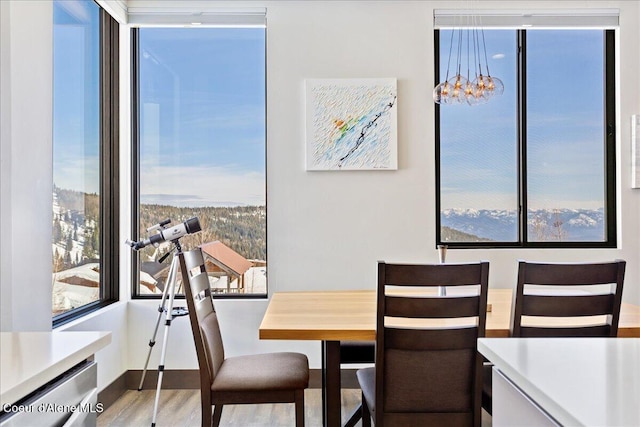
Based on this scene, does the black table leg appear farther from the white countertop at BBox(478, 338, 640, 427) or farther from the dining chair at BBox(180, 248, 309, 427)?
the white countertop at BBox(478, 338, 640, 427)

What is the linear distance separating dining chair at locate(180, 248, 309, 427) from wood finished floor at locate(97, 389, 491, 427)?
0.70 m

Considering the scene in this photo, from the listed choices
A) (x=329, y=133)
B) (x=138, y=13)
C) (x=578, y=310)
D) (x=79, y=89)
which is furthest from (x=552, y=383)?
(x=138, y=13)

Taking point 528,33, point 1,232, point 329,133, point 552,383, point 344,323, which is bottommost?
point 344,323

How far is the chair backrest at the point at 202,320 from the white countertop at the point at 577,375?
1.24 metres

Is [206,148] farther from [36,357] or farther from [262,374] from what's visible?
[36,357]

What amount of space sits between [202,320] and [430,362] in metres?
1.02

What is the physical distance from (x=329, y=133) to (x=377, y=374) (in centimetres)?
190

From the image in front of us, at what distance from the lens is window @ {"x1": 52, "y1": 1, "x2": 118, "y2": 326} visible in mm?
2518

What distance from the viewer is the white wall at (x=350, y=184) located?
128 inches

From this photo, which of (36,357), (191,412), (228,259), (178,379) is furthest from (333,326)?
(178,379)

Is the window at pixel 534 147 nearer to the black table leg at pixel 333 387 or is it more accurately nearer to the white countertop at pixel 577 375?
the black table leg at pixel 333 387

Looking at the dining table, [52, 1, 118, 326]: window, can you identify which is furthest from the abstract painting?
[52, 1, 118, 326]: window

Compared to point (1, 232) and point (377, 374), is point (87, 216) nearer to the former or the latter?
point (1, 232)

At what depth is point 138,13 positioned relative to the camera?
323cm
